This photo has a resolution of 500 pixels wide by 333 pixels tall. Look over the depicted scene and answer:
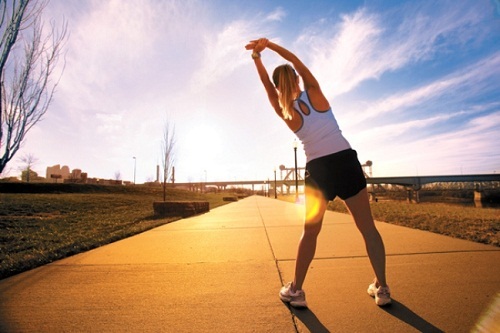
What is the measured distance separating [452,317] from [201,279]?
83.5 inches

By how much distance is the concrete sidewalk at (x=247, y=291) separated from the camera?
6.08 ft

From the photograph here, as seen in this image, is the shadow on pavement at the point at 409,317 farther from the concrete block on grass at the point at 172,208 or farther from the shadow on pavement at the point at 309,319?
the concrete block on grass at the point at 172,208

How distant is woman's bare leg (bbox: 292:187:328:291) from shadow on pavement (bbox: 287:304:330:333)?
163mm

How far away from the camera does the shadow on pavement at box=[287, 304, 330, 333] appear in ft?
5.82

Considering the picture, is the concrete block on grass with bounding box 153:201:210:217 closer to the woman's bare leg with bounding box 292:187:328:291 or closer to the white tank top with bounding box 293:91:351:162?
the woman's bare leg with bounding box 292:187:328:291

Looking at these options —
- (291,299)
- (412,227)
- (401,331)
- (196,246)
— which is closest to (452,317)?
(401,331)

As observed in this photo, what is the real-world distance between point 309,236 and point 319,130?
840 mm

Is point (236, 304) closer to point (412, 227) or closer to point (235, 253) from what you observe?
point (235, 253)

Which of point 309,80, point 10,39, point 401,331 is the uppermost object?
point 10,39

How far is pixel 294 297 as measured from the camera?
6.94ft

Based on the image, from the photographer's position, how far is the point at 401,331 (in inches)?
67.4

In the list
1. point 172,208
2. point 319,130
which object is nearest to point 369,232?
point 319,130

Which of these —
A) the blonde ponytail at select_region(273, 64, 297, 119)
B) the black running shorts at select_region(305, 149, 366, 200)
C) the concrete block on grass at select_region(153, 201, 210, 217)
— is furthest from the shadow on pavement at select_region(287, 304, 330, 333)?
the concrete block on grass at select_region(153, 201, 210, 217)

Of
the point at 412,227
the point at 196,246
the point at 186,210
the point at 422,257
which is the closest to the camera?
the point at 422,257
